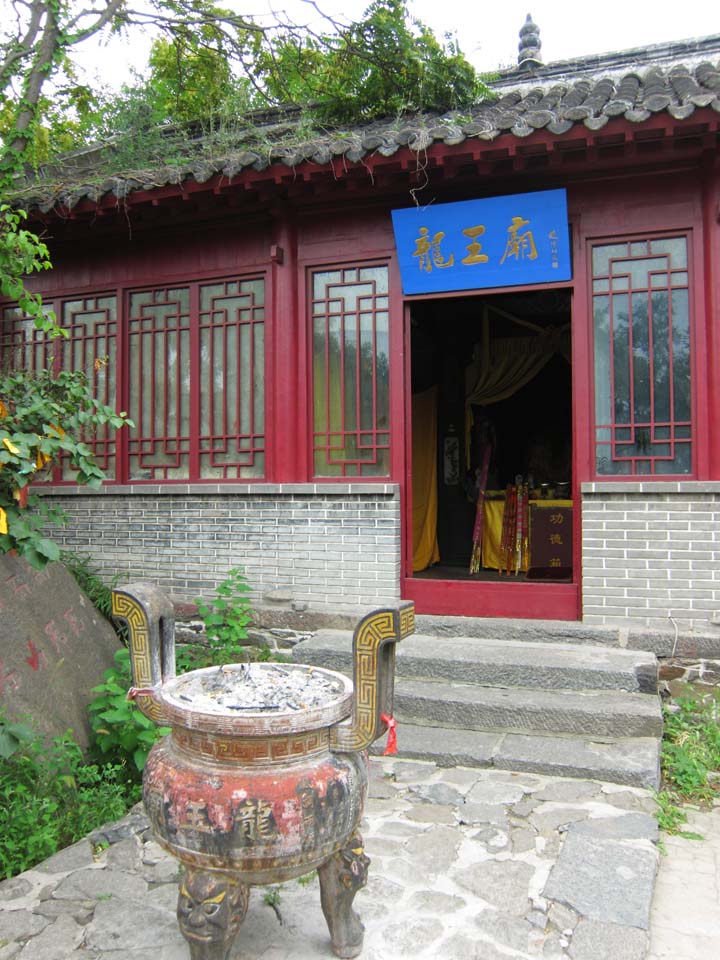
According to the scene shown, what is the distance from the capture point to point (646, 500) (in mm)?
5527

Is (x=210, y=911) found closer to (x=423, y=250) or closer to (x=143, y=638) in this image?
(x=143, y=638)

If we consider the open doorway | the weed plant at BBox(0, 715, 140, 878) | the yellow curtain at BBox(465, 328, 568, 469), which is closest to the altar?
the open doorway

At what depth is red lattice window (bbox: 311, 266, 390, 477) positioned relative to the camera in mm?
6359

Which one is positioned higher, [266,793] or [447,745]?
[266,793]

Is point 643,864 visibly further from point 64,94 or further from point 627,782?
point 64,94

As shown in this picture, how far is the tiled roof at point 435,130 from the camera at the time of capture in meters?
4.96

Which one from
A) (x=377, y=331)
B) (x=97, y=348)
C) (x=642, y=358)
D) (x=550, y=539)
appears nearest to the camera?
(x=642, y=358)

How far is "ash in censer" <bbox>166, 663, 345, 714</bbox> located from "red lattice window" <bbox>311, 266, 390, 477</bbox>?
3.54 meters

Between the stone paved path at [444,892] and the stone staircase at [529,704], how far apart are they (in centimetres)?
33

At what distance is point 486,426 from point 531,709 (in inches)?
237

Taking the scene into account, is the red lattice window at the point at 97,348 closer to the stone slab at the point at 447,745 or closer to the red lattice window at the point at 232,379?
the red lattice window at the point at 232,379

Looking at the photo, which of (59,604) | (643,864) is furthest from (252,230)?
(643,864)

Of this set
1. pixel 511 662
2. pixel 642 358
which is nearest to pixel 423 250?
pixel 642 358

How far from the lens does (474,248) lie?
6.02m
